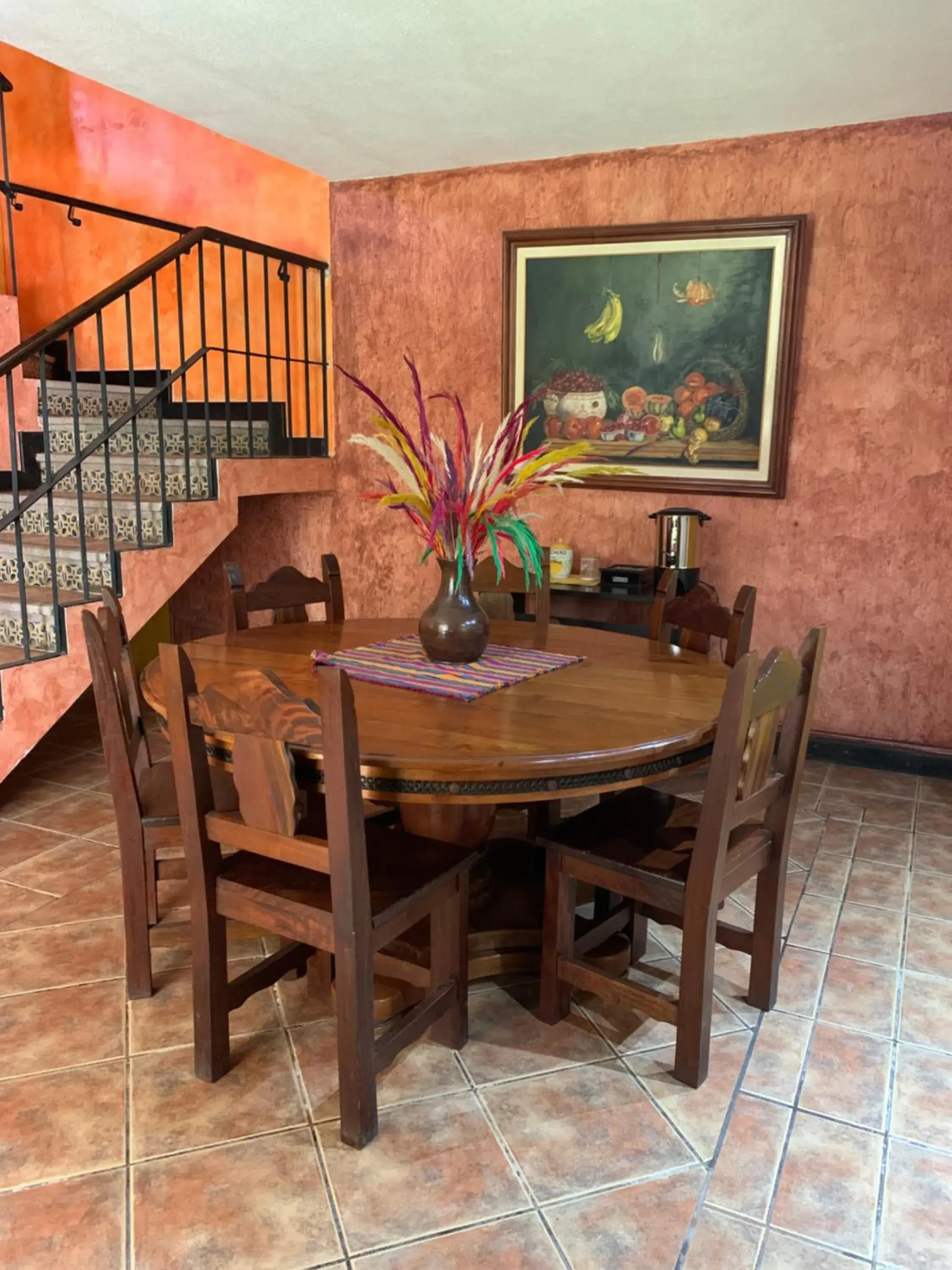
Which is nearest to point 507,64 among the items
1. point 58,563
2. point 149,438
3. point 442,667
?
point 442,667

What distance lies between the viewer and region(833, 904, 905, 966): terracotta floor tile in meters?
2.64

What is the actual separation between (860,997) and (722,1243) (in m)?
0.99

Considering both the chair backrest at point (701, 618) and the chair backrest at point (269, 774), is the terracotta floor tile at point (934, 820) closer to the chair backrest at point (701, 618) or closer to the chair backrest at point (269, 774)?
the chair backrest at point (701, 618)

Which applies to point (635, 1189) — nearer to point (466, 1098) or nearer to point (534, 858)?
point (466, 1098)

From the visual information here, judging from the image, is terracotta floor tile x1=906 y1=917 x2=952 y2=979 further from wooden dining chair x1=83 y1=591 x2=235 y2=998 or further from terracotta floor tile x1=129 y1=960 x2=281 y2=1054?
wooden dining chair x1=83 y1=591 x2=235 y2=998

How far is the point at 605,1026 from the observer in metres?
2.29

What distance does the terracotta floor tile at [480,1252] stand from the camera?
62.4 inches

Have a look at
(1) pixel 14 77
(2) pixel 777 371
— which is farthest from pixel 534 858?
(1) pixel 14 77

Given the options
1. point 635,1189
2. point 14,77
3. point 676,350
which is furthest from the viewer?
point 14,77

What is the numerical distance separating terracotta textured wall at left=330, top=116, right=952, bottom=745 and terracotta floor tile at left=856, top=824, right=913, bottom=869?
0.85 meters

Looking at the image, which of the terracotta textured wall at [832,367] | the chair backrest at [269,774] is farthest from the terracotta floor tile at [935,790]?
the chair backrest at [269,774]

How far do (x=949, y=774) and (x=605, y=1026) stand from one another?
257 centimetres

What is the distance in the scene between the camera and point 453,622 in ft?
8.11

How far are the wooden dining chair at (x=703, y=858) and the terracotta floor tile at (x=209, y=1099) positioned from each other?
2.11ft
